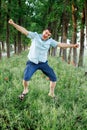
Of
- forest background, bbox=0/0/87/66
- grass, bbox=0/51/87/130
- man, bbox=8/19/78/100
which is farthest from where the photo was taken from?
forest background, bbox=0/0/87/66

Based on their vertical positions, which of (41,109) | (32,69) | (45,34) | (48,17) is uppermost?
(45,34)

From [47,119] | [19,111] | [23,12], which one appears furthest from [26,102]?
[23,12]

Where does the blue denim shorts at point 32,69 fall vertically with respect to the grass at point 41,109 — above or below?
above

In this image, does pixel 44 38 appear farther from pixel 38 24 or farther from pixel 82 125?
pixel 38 24

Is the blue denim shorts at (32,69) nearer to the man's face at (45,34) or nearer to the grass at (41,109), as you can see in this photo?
the grass at (41,109)

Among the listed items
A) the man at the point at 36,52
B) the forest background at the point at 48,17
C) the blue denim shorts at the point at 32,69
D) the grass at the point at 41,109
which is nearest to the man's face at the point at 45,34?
the man at the point at 36,52

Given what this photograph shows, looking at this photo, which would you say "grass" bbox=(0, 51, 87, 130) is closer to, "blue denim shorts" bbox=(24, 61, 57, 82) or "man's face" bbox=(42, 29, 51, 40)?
"blue denim shorts" bbox=(24, 61, 57, 82)

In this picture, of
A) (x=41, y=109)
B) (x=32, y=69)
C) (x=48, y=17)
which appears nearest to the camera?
(x=41, y=109)

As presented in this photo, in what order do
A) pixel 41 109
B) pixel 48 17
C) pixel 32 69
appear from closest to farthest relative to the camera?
pixel 41 109, pixel 32 69, pixel 48 17

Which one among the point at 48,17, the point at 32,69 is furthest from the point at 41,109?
the point at 48,17

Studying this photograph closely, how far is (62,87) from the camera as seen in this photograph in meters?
10.5

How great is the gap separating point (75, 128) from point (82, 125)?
0.32 m

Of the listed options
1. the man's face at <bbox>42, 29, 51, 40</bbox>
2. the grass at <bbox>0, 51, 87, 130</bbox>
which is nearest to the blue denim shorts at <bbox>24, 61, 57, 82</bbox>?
the grass at <bbox>0, 51, 87, 130</bbox>

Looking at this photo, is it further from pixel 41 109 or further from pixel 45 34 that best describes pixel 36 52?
pixel 41 109
